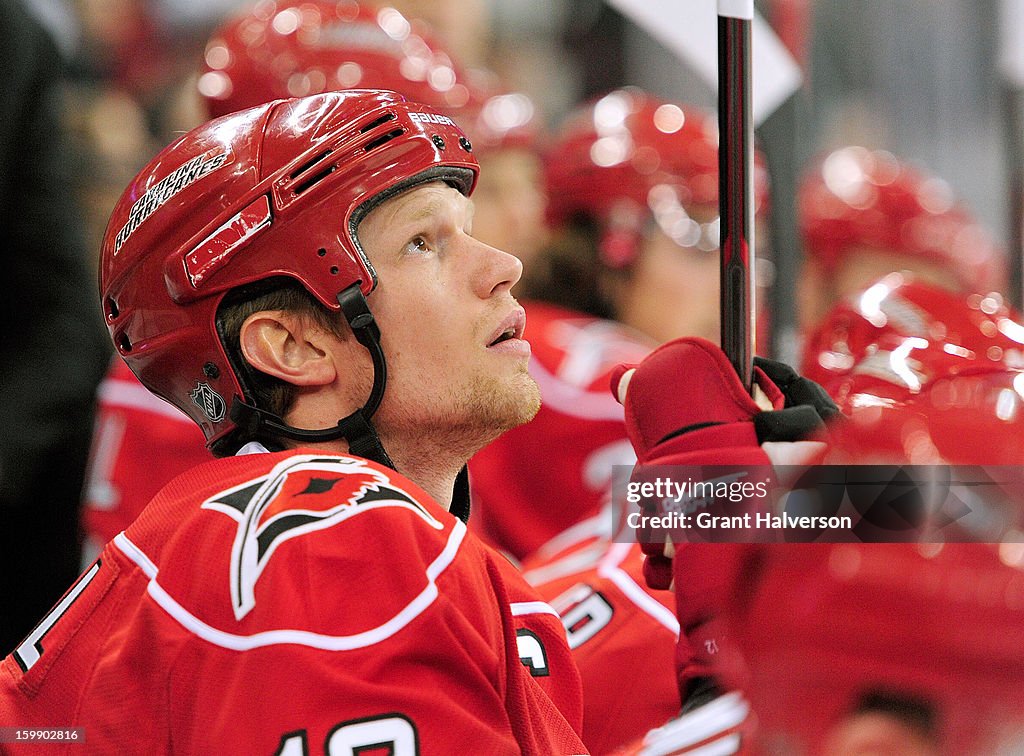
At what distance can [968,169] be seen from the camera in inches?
199

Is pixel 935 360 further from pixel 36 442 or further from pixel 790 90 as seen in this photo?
pixel 36 442

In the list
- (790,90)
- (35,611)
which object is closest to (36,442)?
(35,611)

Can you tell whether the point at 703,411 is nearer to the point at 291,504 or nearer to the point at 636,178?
the point at 291,504

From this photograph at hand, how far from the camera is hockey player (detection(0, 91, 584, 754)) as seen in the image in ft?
2.99

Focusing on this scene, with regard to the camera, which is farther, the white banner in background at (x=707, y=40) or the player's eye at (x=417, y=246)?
the white banner in background at (x=707, y=40)

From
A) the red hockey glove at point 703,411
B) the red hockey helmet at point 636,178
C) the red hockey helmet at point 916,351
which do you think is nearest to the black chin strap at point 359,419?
the red hockey glove at point 703,411

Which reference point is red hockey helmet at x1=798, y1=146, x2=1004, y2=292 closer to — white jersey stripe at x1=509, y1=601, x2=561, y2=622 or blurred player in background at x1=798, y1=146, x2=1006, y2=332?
blurred player in background at x1=798, y1=146, x2=1006, y2=332

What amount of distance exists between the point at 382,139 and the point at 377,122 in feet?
0.06

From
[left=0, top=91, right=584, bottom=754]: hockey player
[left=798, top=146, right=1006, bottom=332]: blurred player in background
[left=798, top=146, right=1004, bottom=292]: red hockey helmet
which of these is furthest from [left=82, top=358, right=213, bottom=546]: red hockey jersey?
[left=798, top=146, right=1004, bottom=292]: red hockey helmet

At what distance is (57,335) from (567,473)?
907mm

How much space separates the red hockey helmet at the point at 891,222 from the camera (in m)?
3.74

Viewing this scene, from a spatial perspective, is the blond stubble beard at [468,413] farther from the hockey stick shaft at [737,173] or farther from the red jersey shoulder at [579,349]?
the red jersey shoulder at [579,349]

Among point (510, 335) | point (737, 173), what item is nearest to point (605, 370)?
point (510, 335)

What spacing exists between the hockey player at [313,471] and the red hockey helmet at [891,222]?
8.48 ft
